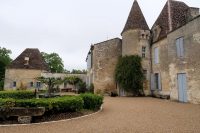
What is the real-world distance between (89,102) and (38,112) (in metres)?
3.49

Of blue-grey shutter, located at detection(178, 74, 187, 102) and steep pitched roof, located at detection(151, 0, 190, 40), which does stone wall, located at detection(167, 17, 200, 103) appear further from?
steep pitched roof, located at detection(151, 0, 190, 40)

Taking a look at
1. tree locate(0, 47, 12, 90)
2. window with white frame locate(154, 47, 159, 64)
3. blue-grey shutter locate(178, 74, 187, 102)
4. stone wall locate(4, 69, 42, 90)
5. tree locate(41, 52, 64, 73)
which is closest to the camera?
blue-grey shutter locate(178, 74, 187, 102)

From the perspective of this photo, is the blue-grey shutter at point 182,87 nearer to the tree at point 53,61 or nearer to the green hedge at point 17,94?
the green hedge at point 17,94

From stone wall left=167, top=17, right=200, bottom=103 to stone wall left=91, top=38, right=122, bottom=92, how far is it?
828cm

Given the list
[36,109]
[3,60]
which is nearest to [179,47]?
[36,109]

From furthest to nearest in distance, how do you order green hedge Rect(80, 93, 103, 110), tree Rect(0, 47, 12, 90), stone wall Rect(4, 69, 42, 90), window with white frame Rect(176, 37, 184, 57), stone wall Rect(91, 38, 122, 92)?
1. tree Rect(0, 47, 12, 90)
2. stone wall Rect(4, 69, 42, 90)
3. stone wall Rect(91, 38, 122, 92)
4. window with white frame Rect(176, 37, 184, 57)
5. green hedge Rect(80, 93, 103, 110)

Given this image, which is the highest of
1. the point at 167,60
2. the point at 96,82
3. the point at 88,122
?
the point at 167,60

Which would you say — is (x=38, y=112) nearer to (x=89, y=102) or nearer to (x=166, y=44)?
(x=89, y=102)

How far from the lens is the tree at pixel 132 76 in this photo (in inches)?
810

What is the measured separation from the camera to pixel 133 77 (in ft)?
67.6

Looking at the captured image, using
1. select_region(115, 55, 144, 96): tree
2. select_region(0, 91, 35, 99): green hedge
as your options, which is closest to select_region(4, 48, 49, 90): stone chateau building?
select_region(115, 55, 144, 96): tree

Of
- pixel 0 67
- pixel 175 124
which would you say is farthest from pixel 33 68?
pixel 175 124

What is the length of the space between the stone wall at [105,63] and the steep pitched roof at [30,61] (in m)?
11.2

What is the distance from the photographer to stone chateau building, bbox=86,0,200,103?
1409 cm
